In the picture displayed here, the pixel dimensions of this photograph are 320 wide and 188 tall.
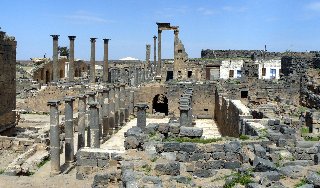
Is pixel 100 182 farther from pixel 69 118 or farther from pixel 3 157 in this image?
pixel 3 157

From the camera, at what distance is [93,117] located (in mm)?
19562

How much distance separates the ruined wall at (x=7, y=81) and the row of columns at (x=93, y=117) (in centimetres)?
446

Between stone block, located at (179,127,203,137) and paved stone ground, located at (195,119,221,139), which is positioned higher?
stone block, located at (179,127,203,137)

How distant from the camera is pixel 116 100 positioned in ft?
89.1

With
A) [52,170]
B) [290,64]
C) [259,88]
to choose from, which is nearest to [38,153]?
[52,170]

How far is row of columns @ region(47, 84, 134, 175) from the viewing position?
16734 millimetres

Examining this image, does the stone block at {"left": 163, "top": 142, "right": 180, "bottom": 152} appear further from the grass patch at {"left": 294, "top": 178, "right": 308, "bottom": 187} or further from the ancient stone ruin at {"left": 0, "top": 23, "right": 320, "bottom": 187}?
the grass patch at {"left": 294, "top": 178, "right": 308, "bottom": 187}

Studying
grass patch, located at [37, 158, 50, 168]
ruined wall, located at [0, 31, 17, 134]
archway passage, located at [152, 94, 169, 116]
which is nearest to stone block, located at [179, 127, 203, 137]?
grass patch, located at [37, 158, 50, 168]

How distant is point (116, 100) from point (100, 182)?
16942 mm

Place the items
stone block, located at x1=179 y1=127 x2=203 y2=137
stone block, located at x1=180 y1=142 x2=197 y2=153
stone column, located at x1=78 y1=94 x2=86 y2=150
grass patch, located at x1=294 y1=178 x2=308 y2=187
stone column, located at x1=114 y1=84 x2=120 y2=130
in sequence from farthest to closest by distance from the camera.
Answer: stone column, located at x1=114 y1=84 x2=120 y2=130 → stone column, located at x1=78 y1=94 x2=86 y2=150 → stone block, located at x1=179 y1=127 x2=203 y2=137 → stone block, located at x1=180 y1=142 x2=197 y2=153 → grass patch, located at x1=294 y1=178 x2=308 y2=187

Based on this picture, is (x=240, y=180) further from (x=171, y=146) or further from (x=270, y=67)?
(x=270, y=67)

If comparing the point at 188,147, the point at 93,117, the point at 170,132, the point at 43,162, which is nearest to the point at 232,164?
the point at 188,147

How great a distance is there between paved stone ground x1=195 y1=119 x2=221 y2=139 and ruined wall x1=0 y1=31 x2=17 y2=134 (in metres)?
11.0

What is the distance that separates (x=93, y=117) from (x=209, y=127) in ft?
31.7
